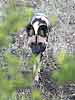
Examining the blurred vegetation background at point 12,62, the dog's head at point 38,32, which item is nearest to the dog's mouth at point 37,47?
the dog's head at point 38,32

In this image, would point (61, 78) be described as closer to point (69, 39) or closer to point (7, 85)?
point (7, 85)

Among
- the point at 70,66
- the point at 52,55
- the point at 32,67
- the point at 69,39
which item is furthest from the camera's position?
the point at 69,39

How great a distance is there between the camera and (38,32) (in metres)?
1.49

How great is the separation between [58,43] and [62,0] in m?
0.49

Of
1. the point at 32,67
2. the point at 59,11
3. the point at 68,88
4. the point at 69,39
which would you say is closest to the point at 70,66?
the point at 32,67

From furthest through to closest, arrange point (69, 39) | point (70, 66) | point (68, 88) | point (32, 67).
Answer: point (69, 39)
point (68, 88)
point (32, 67)
point (70, 66)

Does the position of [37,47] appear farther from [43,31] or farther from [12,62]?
[12,62]

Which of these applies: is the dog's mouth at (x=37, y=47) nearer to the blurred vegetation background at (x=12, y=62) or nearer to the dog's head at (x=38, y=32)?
the dog's head at (x=38, y=32)

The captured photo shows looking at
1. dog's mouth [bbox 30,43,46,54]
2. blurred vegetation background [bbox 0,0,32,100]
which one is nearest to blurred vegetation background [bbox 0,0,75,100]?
blurred vegetation background [bbox 0,0,32,100]

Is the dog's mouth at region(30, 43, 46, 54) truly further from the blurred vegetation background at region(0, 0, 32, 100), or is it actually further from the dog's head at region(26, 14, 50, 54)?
the blurred vegetation background at region(0, 0, 32, 100)

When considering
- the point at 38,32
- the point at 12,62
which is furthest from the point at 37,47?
the point at 12,62

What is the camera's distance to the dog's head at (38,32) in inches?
58.2

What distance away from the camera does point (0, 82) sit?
1.36 meters

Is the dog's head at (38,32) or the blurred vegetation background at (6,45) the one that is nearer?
the blurred vegetation background at (6,45)
